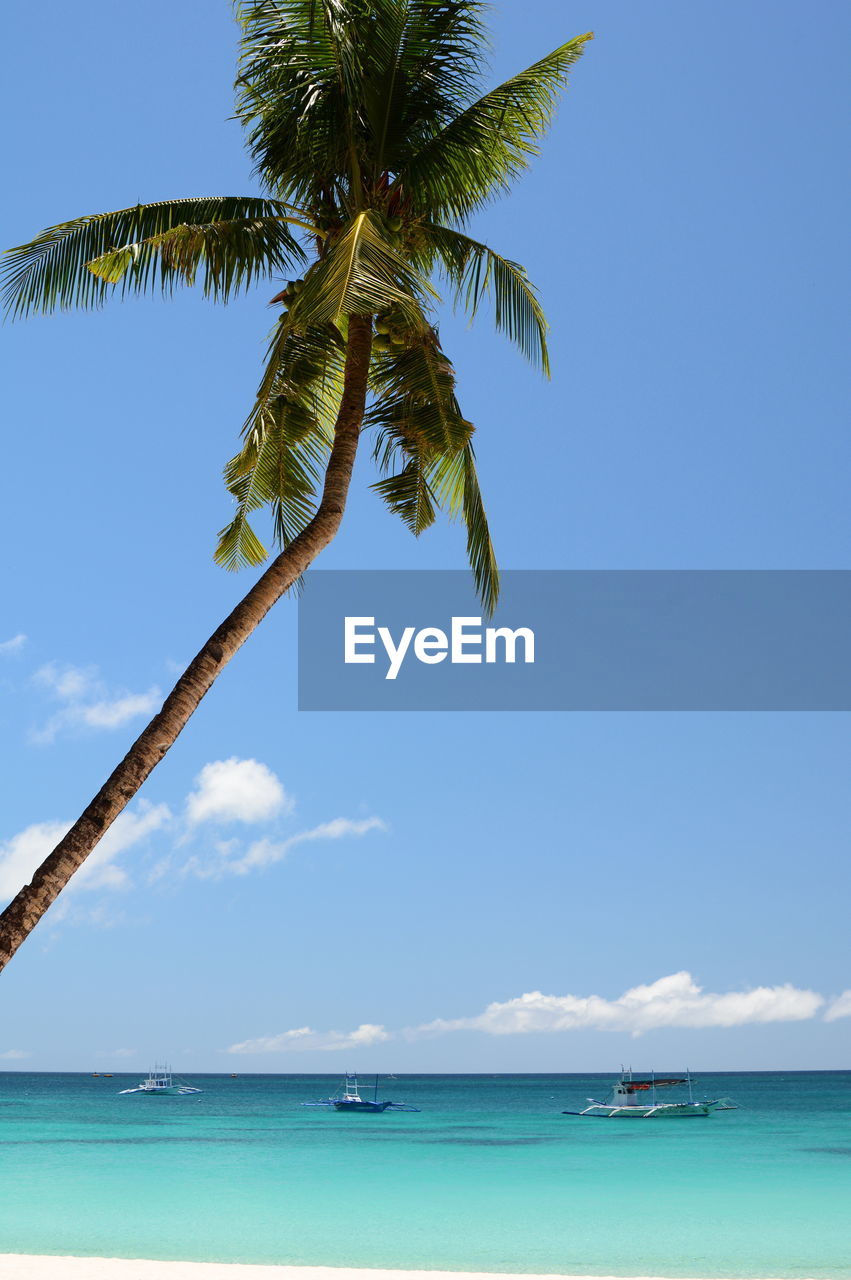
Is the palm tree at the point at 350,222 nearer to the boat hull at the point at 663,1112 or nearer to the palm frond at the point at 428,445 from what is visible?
the palm frond at the point at 428,445

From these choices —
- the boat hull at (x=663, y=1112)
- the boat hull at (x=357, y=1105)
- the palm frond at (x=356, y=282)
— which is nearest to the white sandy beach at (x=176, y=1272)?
the palm frond at (x=356, y=282)

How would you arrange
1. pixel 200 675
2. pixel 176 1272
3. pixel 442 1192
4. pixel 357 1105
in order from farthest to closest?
pixel 357 1105 → pixel 442 1192 → pixel 176 1272 → pixel 200 675

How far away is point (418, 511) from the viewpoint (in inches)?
411

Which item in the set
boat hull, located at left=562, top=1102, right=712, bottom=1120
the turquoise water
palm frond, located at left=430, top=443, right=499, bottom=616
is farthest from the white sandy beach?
boat hull, located at left=562, top=1102, right=712, bottom=1120

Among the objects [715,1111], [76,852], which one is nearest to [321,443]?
[76,852]

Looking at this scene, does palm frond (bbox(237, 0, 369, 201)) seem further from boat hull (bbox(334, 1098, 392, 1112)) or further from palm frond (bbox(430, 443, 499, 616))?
boat hull (bbox(334, 1098, 392, 1112))

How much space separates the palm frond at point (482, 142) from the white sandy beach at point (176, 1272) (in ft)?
34.3

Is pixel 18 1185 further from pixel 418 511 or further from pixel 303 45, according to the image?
pixel 303 45

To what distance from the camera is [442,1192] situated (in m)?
26.8

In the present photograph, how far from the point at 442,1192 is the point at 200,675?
903 inches

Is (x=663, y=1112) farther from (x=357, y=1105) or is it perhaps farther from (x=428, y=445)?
(x=428, y=445)

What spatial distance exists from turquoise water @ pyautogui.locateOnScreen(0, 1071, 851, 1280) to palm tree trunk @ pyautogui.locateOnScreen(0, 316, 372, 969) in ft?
40.7

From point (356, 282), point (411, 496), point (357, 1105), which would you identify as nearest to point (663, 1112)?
point (357, 1105)

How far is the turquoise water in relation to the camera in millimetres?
18203
